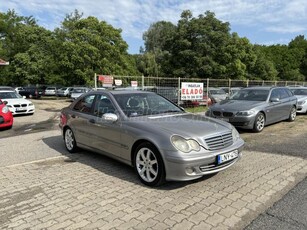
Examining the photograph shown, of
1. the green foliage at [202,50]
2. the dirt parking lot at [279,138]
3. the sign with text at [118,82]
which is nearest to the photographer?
the dirt parking lot at [279,138]

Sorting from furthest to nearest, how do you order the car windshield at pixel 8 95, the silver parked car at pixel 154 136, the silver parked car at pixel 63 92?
the silver parked car at pixel 63 92 → the car windshield at pixel 8 95 → the silver parked car at pixel 154 136

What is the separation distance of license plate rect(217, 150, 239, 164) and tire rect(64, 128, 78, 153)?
3.44m

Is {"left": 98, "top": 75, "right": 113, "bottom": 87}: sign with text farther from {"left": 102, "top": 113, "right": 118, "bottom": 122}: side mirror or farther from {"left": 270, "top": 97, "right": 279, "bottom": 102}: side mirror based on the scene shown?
{"left": 102, "top": 113, "right": 118, "bottom": 122}: side mirror

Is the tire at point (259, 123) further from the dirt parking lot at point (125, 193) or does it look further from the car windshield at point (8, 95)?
the car windshield at point (8, 95)

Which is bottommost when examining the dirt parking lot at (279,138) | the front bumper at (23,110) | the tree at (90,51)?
the dirt parking lot at (279,138)

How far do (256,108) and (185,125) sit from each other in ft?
17.0

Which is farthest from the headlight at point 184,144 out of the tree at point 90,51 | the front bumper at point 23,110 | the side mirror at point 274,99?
the tree at point 90,51

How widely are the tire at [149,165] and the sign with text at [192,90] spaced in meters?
10.3

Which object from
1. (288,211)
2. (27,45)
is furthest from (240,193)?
(27,45)

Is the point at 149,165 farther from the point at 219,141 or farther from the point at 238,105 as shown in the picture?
the point at 238,105

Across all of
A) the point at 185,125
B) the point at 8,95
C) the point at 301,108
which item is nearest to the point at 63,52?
the point at 8,95

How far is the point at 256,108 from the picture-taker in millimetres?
8984

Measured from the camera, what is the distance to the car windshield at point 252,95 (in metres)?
9.90

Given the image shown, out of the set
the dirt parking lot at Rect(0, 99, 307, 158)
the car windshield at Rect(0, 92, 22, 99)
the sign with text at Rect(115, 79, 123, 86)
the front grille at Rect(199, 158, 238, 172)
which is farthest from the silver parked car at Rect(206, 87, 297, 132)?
the car windshield at Rect(0, 92, 22, 99)
